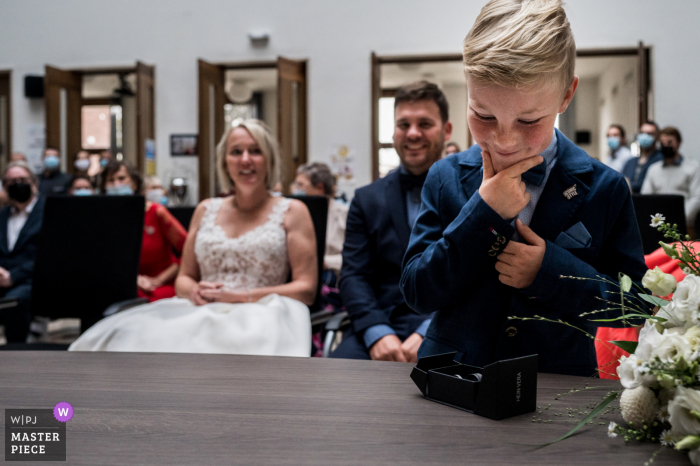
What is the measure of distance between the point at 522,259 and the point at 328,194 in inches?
153

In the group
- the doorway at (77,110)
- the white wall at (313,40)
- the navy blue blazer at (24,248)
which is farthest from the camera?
the doorway at (77,110)

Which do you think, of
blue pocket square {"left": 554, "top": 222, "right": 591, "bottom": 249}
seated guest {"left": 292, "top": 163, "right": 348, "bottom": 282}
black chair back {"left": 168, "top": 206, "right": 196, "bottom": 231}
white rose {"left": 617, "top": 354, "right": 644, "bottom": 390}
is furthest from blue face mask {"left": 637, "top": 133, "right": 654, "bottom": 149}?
white rose {"left": 617, "top": 354, "right": 644, "bottom": 390}

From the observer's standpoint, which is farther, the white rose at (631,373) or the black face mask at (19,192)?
the black face mask at (19,192)

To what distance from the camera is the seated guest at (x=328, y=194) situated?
13.6ft

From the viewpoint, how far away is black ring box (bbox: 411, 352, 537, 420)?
32.1 inches

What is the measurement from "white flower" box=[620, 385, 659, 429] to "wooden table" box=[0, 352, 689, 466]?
3 centimetres

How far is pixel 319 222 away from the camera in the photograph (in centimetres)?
262


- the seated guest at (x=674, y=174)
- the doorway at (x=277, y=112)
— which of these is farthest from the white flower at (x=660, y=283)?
the doorway at (x=277, y=112)

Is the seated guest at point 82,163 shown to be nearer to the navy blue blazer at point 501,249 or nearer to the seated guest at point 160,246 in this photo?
the seated guest at point 160,246

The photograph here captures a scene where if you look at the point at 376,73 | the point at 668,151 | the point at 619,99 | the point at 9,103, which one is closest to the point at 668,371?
the point at 668,151

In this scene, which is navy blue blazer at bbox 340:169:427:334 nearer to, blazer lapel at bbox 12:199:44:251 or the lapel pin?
the lapel pin

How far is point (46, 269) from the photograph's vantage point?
2572 millimetres

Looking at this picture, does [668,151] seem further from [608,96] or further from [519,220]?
[519,220]

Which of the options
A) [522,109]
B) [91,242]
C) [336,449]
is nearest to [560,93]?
[522,109]
